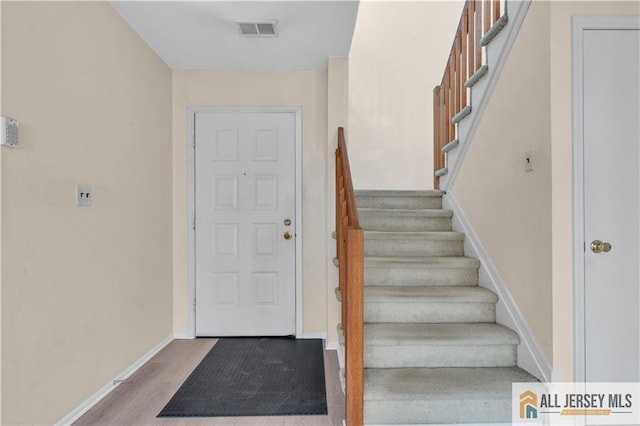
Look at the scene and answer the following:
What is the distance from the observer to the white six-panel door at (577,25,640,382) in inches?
77.9

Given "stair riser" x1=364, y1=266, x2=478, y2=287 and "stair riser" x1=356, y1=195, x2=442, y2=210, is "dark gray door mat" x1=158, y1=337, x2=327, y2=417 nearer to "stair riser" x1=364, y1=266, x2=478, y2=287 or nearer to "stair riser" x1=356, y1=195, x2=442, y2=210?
"stair riser" x1=364, y1=266, x2=478, y2=287

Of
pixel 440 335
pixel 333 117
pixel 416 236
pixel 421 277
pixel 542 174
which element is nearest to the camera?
pixel 542 174

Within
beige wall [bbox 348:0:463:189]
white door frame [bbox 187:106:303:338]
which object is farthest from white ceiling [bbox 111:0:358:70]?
beige wall [bbox 348:0:463:189]

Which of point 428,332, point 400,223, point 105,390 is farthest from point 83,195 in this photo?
point 400,223

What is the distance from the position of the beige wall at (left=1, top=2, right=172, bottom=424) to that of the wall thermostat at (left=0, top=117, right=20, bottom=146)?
4 cm

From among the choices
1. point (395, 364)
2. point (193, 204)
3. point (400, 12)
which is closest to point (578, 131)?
point (395, 364)

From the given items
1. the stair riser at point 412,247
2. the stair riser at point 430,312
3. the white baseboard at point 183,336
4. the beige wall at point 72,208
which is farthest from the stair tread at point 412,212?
the white baseboard at point 183,336

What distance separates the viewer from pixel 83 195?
2.26 meters

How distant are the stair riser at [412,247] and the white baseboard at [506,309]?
9cm

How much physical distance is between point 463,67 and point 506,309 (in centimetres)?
187

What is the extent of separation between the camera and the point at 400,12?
15.4 ft

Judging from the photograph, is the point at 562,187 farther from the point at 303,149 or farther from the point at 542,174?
the point at 303,149

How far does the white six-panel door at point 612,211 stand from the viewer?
1.98 metres

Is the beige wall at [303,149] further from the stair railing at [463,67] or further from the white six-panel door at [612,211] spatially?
the white six-panel door at [612,211]
